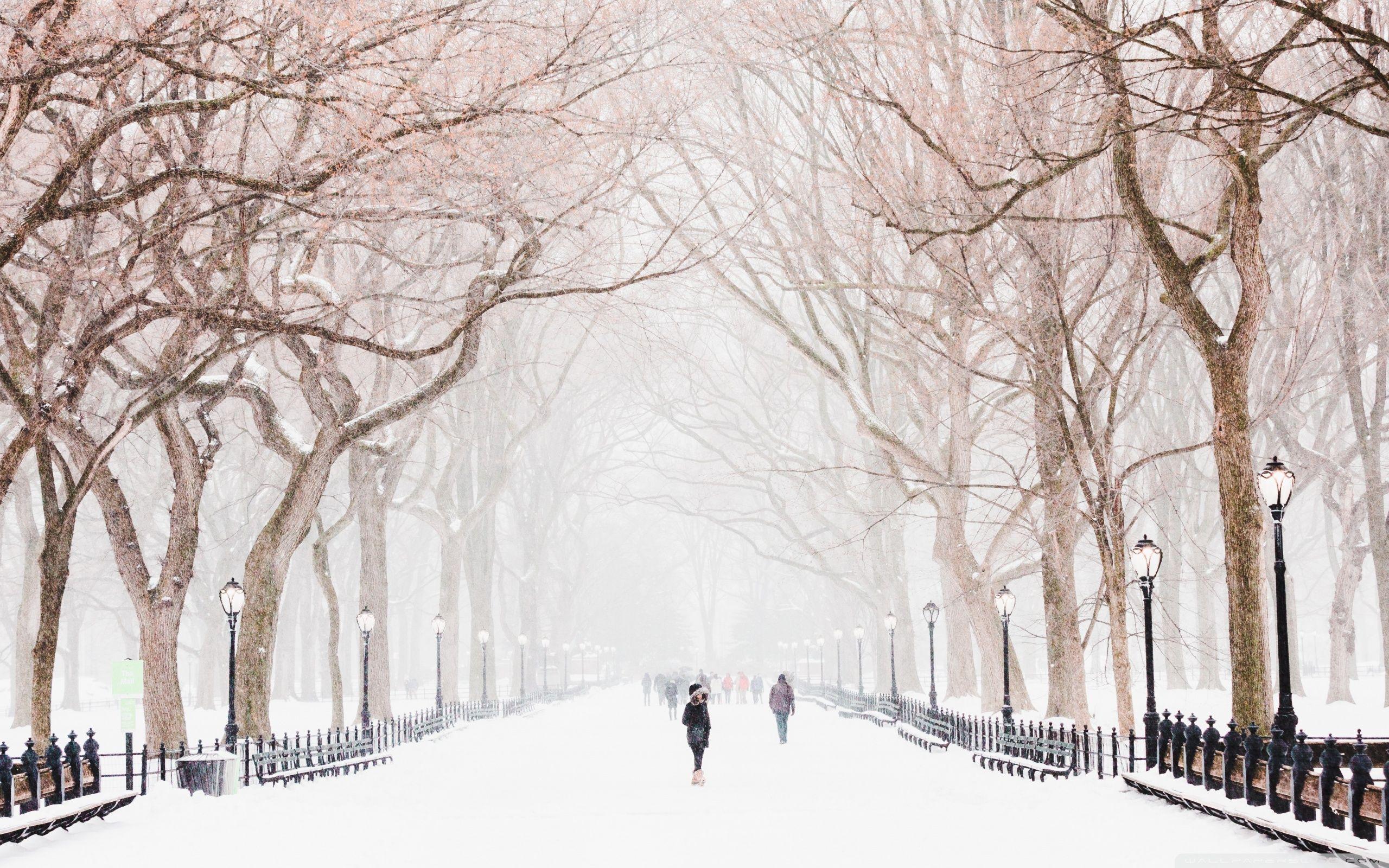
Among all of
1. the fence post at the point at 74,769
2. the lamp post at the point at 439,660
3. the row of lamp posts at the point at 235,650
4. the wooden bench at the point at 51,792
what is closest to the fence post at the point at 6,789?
the wooden bench at the point at 51,792

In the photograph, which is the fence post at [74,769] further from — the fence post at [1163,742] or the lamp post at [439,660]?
the lamp post at [439,660]

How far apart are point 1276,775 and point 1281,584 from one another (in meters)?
1.46

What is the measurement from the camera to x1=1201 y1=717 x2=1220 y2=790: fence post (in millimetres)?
12047

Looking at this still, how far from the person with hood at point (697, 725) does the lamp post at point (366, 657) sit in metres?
9.01

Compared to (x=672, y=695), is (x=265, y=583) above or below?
above

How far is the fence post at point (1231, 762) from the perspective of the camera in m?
11.5

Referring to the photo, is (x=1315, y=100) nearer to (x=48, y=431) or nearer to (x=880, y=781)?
(x=880, y=781)

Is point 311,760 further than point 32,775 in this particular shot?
Yes

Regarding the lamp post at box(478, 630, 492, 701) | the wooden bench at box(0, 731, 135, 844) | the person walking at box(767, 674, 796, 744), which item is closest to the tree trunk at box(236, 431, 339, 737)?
the wooden bench at box(0, 731, 135, 844)

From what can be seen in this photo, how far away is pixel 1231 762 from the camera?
11516 mm

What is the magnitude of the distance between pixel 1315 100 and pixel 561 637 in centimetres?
5506

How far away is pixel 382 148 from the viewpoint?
13.0 meters

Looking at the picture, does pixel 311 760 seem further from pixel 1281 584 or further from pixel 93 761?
pixel 1281 584

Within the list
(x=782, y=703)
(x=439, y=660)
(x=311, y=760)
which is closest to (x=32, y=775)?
(x=311, y=760)
